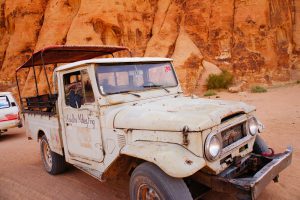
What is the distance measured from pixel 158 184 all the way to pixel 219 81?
51.8 ft

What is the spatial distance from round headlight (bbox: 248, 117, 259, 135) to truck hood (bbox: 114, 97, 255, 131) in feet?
0.47

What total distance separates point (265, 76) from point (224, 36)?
3.98m

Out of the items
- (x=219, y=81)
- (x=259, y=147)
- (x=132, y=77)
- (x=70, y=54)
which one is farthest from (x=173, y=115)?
(x=219, y=81)

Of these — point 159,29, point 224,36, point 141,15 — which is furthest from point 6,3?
point 224,36

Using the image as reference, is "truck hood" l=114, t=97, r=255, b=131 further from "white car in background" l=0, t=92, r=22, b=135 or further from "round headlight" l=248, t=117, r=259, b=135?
"white car in background" l=0, t=92, r=22, b=135

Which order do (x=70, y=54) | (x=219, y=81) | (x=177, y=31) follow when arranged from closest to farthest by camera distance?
(x=70, y=54) < (x=219, y=81) < (x=177, y=31)

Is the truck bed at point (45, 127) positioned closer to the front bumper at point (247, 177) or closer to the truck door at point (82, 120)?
the truck door at point (82, 120)

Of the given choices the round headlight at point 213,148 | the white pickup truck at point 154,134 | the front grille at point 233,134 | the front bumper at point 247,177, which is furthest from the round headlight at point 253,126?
the round headlight at point 213,148

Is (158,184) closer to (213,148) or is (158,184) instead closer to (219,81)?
(213,148)

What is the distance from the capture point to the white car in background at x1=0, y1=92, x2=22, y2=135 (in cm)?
1031

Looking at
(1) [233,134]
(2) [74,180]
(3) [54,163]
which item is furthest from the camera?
(3) [54,163]

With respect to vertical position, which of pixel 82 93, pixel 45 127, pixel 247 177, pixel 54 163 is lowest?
pixel 54 163

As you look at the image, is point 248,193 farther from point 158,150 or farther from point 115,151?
point 115,151

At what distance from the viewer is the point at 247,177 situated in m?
3.27
